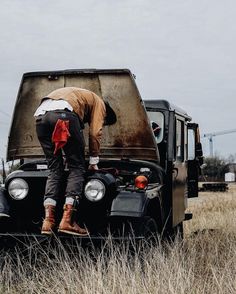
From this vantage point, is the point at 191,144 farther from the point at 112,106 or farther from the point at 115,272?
the point at 115,272

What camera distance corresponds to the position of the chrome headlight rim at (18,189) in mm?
5848

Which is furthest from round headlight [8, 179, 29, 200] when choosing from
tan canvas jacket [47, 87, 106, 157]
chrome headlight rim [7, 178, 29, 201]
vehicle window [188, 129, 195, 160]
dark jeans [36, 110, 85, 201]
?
vehicle window [188, 129, 195, 160]

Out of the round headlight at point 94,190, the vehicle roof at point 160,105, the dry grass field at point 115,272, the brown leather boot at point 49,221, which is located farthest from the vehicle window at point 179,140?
the brown leather boot at point 49,221

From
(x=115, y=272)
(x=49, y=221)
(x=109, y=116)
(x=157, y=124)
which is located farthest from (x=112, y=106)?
(x=115, y=272)

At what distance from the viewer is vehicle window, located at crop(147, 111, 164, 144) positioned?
7.54m

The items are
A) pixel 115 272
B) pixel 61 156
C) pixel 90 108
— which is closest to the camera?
pixel 115 272

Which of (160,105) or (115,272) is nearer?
(115,272)

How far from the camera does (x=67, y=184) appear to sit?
18.2ft

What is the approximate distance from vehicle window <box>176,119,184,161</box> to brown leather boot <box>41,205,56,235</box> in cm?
256

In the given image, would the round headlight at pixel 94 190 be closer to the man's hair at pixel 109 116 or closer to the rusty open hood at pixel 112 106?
the man's hair at pixel 109 116

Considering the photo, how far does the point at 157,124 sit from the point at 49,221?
8.60ft

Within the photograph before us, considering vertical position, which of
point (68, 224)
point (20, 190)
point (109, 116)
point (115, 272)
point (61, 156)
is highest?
point (109, 116)

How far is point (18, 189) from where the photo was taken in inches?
231

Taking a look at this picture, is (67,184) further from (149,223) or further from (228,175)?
(228,175)
